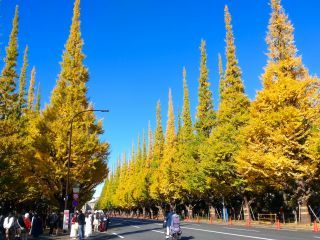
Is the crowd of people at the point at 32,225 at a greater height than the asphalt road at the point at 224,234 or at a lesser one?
greater

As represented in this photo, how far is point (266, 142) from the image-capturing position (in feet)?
90.6

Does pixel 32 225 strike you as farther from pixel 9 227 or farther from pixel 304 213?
pixel 304 213

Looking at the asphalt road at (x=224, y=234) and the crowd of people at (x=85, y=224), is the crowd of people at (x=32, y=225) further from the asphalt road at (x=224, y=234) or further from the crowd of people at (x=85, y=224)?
the asphalt road at (x=224, y=234)

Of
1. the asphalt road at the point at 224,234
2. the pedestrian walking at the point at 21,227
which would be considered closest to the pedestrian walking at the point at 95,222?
the asphalt road at the point at 224,234

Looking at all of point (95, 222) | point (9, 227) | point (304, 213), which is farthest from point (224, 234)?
point (95, 222)

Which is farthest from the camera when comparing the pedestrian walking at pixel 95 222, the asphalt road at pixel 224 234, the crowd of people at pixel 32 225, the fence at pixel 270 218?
the fence at pixel 270 218

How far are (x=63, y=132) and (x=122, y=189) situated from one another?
73.4 m

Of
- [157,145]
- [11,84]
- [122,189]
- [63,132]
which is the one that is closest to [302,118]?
[63,132]

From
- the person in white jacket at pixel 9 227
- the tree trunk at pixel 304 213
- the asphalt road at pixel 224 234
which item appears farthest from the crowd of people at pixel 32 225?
the tree trunk at pixel 304 213

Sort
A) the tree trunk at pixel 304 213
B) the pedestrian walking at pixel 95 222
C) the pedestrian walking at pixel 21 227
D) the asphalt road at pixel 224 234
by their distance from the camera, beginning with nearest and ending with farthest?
the pedestrian walking at pixel 21 227
the asphalt road at pixel 224 234
the tree trunk at pixel 304 213
the pedestrian walking at pixel 95 222

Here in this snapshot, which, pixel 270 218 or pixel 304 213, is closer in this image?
pixel 304 213

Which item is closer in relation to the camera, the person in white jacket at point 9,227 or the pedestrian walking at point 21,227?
the person in white jacket at point 9,227

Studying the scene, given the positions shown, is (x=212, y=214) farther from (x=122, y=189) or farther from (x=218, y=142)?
(x=122, y=189)

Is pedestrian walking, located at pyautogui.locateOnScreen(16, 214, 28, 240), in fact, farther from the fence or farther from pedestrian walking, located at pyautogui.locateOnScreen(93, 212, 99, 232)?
the fence
